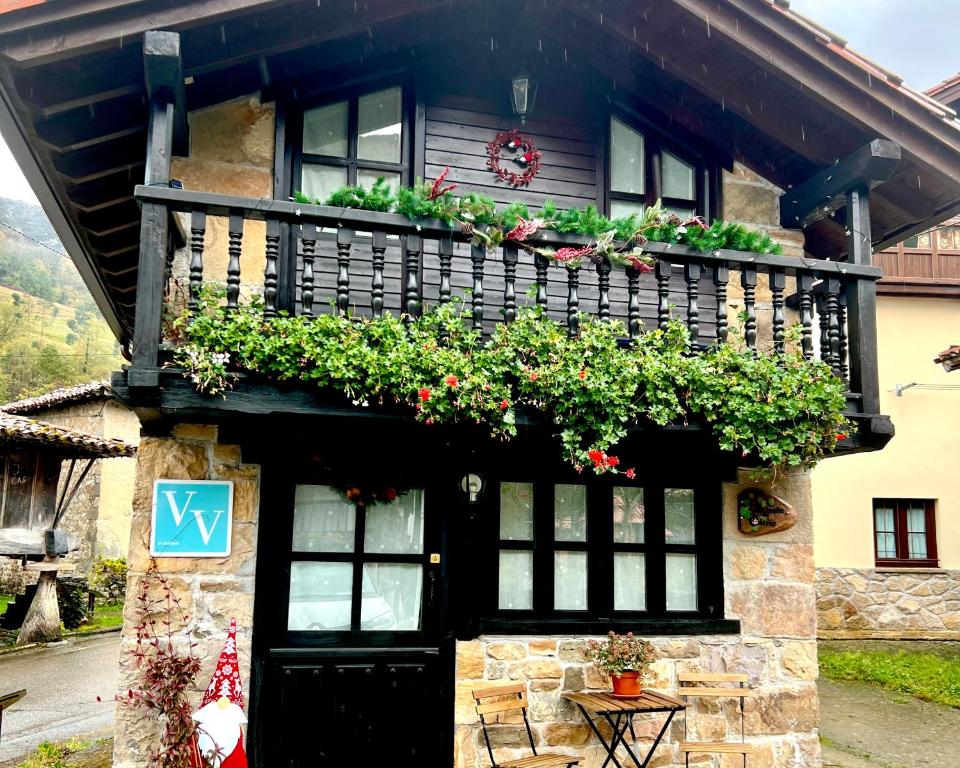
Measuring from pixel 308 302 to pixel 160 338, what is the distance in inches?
31.4

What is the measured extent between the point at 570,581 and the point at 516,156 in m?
3.02

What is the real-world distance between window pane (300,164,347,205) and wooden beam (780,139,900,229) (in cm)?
325

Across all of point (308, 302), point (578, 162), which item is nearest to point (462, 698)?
point (308, 302)

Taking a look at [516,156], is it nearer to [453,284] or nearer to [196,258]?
[453,284]

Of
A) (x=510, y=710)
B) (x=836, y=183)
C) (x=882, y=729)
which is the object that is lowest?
(x=882, y=729)

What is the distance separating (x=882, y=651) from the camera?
1149 centimetres

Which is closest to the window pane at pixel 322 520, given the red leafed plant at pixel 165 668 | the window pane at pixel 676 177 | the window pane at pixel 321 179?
the red leafed plant at pixel 165 668

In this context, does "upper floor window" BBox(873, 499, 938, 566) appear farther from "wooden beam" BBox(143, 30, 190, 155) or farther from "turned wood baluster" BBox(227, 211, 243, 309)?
"wooden beam" BBox(143, 30, 190, 155)

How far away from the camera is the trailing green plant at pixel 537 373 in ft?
14.7

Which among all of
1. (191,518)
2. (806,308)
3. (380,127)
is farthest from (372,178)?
(806,308)

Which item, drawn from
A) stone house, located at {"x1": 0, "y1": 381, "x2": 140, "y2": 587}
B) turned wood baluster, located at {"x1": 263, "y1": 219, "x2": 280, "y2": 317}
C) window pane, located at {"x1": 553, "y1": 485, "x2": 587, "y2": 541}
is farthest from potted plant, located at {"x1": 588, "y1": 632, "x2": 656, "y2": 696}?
stone house, located at {"x1": 0, "y1": 381, "x2": 140, "y2": 587}

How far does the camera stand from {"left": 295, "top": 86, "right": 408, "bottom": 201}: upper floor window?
581 cm

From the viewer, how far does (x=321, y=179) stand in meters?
5.82

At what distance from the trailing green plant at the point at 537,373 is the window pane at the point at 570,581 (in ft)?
3.39
